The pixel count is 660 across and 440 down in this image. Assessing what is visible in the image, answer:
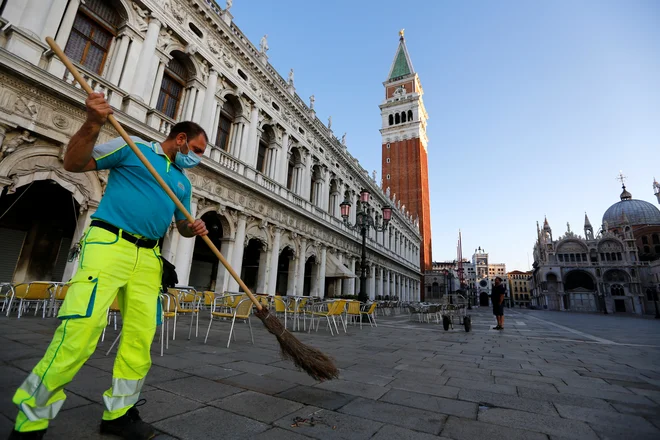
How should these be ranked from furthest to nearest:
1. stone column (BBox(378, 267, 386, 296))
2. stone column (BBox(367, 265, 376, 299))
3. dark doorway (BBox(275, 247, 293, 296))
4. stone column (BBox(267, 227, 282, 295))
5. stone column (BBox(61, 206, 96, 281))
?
stone column (BBox(378, 267, 386, 296))
stone column (BBox(367, 265, 376, 299))
dark doorway (BBox(275, 247, 293, 296))
stone column (BBox(267, 227, 282, 295))
stone column (BBox(61, 206, 96, 281))

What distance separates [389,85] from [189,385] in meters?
60.3

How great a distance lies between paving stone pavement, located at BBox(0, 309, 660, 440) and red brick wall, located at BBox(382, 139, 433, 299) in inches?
1741

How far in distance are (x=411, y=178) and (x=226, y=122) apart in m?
38.4

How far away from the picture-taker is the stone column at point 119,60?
933 centimetres

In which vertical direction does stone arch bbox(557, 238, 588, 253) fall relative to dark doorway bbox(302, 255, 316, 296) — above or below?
above

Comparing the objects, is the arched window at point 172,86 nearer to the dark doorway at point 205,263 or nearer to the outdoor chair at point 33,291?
the dark doorway at point 205,263

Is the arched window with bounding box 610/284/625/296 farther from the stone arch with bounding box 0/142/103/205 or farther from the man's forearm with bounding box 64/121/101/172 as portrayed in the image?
the man's forearm with bounding box 64/121/101/172

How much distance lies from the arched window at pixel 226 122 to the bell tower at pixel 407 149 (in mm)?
37302

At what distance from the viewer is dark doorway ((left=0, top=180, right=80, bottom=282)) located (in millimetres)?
9641

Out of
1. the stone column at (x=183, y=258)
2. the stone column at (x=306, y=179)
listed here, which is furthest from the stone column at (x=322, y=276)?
the stone column at (x=183, y=258)

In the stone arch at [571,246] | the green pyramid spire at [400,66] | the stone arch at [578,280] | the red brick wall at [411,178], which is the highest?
the green pyramid spire at [400,66]

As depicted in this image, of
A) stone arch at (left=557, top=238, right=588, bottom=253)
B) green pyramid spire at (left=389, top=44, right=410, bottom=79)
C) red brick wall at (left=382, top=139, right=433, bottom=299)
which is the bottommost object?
stone arch at (left=557, top=238, right=588, bottom=253)

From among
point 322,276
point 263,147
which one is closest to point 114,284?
point 263,147

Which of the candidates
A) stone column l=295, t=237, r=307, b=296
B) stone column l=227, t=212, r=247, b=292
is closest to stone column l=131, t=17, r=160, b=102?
stone column l=227, t=212, r=247, b=292
